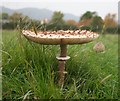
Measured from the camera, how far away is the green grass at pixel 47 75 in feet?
12.3

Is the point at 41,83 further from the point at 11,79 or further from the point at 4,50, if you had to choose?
the point at 4,50

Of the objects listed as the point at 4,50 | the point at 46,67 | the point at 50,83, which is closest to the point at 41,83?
the point at 50,83

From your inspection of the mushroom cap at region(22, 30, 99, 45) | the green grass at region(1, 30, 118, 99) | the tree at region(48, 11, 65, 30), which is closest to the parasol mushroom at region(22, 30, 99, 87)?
the mushroom cap at region(22, 30, 99, 45)

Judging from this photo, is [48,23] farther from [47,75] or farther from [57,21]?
[47,75]

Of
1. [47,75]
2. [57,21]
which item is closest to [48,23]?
[57,21]

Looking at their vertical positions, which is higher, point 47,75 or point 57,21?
point 57,21

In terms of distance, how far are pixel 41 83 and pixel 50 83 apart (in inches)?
4.0

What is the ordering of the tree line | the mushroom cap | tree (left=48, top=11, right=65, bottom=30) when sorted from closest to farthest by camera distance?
1. the mushroom cap
2. the tree line
3. tree (left=48, top=11, right=65, bottom=30)

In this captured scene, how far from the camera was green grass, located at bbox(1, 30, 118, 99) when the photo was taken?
375cm

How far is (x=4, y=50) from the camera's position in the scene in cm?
470

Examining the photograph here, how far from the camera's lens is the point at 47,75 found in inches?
151

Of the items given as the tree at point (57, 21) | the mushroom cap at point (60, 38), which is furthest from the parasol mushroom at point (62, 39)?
the tree at point (57, 21)

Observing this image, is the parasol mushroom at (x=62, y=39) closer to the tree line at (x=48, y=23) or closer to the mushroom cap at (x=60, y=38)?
the mushroom cap at (x=60, y=38)

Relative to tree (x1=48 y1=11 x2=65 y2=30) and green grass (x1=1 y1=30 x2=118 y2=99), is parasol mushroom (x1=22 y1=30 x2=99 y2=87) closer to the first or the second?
green grass (x1=1 y1=30 x2=118 y2=99)
